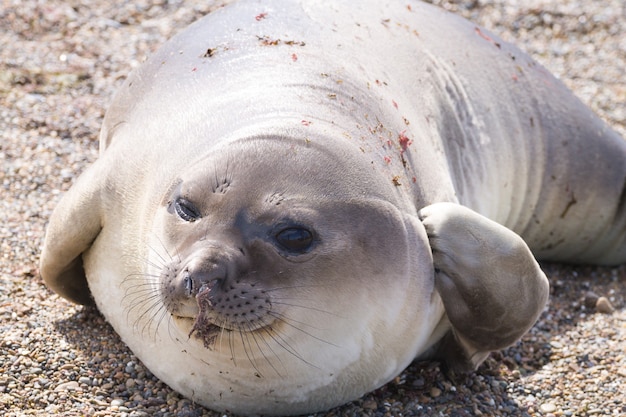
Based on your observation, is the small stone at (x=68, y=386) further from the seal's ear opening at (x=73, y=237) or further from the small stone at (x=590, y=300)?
the small stone at (x=590, y=300)

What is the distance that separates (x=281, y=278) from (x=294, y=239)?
0.12 m

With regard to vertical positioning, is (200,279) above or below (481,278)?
above

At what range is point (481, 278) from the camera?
374cm

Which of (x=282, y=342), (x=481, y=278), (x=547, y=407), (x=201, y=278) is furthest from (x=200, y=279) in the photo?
(x=547, y=407)

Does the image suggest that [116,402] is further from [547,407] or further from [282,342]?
[547,407]

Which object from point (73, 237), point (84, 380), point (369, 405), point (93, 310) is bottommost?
point (93, 310)

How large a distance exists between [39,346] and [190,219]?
0.90 metres

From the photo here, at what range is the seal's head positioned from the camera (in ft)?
10.4

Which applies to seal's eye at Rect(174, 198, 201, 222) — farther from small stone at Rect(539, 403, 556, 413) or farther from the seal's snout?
small stone at Rect(539, 403, 556, 413)

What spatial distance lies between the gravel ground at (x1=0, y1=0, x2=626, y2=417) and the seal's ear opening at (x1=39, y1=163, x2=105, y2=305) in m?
0.11

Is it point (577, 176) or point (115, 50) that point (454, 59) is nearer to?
point (577, 176)

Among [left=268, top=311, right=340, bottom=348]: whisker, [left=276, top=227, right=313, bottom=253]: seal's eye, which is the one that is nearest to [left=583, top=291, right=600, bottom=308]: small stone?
[left=268, top=311, right=340, bottom=348]: whisker

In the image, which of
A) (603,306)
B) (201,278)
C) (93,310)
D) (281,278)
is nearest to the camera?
(201,278)

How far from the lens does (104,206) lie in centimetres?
385
